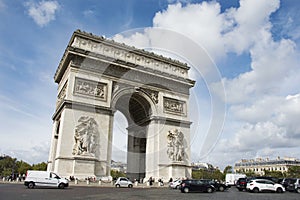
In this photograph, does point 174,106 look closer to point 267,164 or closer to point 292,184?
point 292,184

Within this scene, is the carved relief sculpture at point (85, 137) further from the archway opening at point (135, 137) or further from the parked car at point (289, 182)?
the parked car at point (289, 182)

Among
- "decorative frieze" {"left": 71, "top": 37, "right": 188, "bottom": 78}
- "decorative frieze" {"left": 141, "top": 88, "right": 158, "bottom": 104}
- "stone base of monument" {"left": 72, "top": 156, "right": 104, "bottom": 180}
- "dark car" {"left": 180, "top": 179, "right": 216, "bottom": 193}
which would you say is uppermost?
"decorative frieze" {"left": 71, "top": 37, "right": 188, "bottom": 78}

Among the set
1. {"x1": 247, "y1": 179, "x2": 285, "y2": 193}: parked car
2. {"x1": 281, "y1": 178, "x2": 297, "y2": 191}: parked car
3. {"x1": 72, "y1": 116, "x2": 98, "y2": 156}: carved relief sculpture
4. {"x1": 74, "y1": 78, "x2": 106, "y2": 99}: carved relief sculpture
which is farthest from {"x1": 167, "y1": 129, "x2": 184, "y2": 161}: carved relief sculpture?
{"x1": 281, "y1": 178, "x2": 297, "y2": 191}: parked car

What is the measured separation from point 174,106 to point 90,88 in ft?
30.6

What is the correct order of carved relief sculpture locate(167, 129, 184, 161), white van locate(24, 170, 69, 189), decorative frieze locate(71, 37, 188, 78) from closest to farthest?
white van locate(24, 170, 69, 189)
decorative frieze locate(71, 37, 188, 78)
carved relief sculpture locate(167, 129, 184, 161)

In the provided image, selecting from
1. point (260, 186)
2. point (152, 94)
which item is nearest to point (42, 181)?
point (152, 94)

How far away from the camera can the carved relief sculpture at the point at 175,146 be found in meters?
25.9

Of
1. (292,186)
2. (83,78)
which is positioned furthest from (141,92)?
(292,186)

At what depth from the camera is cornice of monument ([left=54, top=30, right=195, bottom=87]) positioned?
23.8 metres

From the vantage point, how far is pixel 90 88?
2348 centimetres

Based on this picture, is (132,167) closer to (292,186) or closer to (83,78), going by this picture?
(83,78)

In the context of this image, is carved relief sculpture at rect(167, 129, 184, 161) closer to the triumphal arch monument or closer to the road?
the triumphal arch monument

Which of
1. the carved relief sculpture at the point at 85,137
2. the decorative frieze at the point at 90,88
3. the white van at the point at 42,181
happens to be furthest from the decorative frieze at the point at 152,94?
the white van at the point at 42,181

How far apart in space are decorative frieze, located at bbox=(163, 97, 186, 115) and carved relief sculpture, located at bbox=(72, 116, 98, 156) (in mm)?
8271
